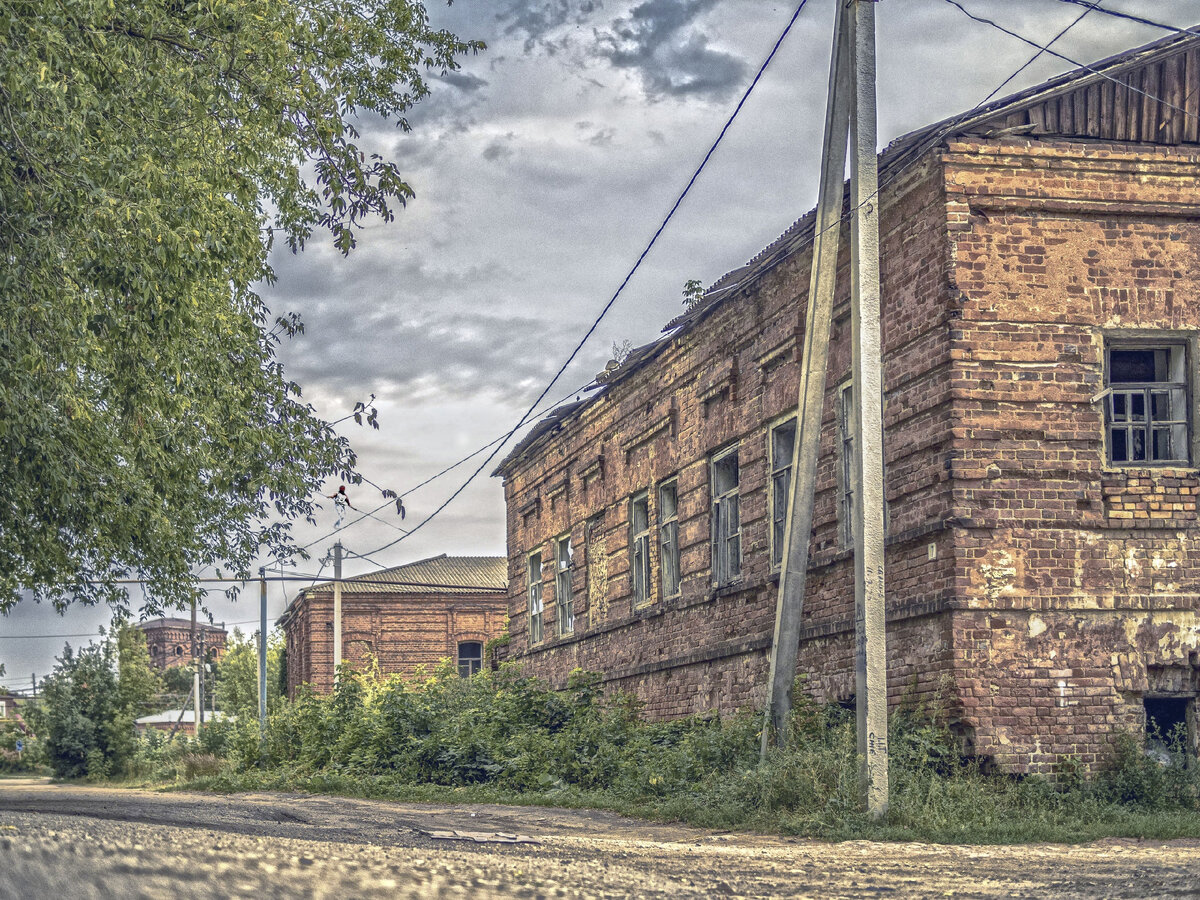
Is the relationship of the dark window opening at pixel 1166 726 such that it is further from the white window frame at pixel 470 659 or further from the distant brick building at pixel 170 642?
the distant brick building at pixel 170 642

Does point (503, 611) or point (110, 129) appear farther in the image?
point (503, 611)

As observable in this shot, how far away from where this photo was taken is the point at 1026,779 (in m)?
10.5

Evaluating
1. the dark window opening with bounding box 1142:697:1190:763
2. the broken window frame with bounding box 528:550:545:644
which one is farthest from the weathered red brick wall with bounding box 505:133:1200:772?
the broken window frame with bounding box 528:550:545:644

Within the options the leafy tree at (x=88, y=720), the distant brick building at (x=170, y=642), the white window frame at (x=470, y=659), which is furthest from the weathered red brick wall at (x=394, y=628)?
the distant brick building at (x=170, y=642)

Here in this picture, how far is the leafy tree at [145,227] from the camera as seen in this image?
28.3 feet

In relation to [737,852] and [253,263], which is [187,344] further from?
[737,852]

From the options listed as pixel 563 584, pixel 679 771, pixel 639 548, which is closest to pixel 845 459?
pixel 679 771

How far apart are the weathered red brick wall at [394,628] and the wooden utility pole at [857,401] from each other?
3679cm

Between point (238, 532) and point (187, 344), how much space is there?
4902 millimetres

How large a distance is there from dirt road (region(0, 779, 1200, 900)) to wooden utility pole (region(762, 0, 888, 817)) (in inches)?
53.7

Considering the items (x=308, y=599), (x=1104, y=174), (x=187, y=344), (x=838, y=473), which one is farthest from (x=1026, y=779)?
(x=308, y=599)

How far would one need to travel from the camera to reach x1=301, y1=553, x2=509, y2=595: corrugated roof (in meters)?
48.0

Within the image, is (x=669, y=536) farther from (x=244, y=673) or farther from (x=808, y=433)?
(x=244, y=673)

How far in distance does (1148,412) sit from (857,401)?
3.08 metres
